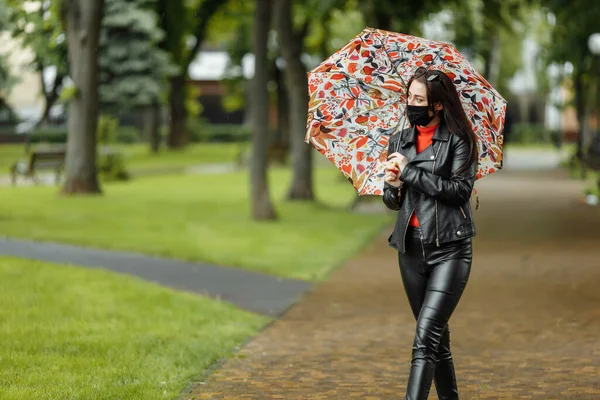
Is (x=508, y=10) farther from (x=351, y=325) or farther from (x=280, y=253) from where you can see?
(x=351, y=325)

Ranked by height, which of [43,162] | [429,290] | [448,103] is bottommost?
[43,162]

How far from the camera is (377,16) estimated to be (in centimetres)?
2492

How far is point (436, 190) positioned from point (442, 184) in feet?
0.14

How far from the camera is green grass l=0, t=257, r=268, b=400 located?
25.6 ft

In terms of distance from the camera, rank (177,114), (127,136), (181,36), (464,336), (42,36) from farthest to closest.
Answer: (127,136)
(177,114)
(181,36)
(42,36)
(464,336)

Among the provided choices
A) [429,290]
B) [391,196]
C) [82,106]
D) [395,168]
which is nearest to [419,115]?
[395,168]

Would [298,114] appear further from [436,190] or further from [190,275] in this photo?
[436,190]

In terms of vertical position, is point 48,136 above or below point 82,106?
below

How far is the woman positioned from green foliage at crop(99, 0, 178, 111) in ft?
119

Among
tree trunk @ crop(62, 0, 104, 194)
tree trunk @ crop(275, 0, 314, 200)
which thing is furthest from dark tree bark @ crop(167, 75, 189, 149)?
tree trunk @ crop(275, 0, 314, 200)

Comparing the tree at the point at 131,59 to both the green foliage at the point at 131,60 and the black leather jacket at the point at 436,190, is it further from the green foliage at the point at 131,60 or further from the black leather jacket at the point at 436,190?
the black leather jacket at the point at 436,190

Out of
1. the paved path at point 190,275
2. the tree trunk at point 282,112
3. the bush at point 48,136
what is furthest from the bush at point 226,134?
the paved path at point 190,275

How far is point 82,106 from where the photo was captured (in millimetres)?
26016

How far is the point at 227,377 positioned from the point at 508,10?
22585mm
